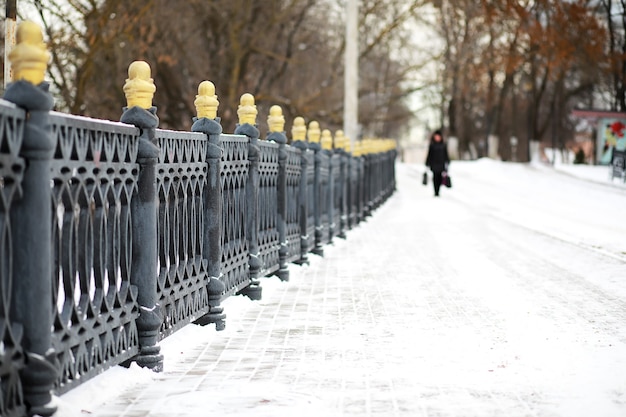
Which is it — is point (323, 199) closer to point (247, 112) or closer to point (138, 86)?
point (247, 112)

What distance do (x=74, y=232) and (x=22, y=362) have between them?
36.2 inches

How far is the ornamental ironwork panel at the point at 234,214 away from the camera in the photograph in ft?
30.5

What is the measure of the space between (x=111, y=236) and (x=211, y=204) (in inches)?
93.4

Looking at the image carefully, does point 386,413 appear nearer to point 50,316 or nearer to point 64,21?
point 50,316

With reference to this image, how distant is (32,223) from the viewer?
194 inches

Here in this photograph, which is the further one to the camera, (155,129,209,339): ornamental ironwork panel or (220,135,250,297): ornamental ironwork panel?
(220,135,250,297): ornamental ironwork panel

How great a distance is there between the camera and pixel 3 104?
15.1 feet

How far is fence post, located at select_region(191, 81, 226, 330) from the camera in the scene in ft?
28.0

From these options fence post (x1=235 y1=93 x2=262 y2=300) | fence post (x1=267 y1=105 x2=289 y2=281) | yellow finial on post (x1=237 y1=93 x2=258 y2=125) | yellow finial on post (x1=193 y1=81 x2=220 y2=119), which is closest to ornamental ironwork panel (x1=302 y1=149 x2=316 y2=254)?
fence post (x1=267 y1=105 x2=289 y2=281)

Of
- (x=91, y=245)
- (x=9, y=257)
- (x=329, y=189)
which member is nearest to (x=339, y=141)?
(x=329, y=189)

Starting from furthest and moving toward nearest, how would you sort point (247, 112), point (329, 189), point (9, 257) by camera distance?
point (329, 189)
point (247, 112)
point (9, 257)

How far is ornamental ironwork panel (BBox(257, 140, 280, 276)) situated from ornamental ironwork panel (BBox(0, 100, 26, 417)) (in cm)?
594

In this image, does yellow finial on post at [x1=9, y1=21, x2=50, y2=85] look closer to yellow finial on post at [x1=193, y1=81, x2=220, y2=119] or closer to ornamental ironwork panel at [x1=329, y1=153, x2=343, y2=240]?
yellow finial on post at [x1=193, y1=81, x2=220, y2=119]

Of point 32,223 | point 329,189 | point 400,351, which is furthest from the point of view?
point 329,189
